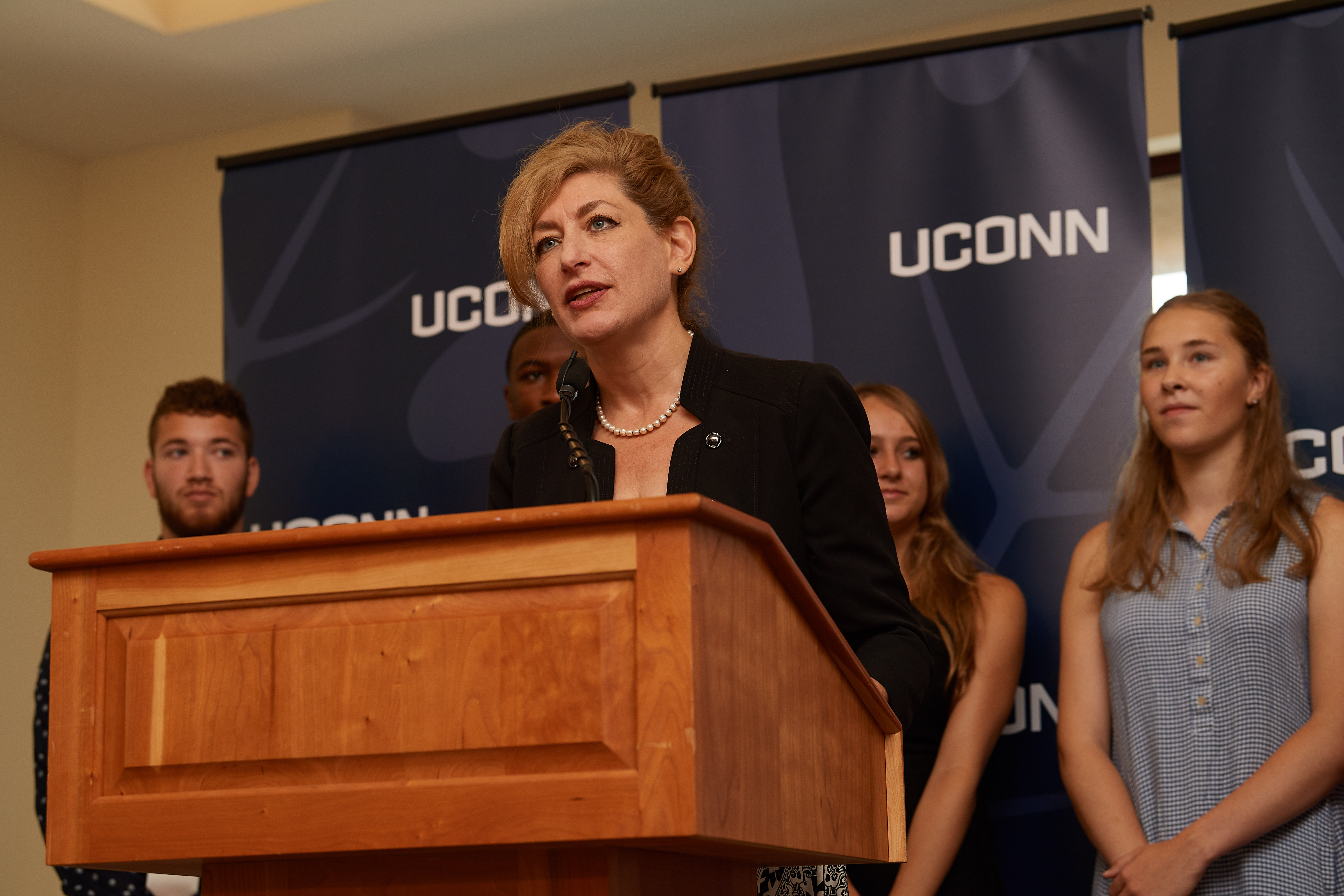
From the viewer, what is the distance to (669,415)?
5.58ft

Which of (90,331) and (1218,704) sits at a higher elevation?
(90,331)

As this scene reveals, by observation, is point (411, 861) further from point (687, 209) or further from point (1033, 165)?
point (1033, 165)

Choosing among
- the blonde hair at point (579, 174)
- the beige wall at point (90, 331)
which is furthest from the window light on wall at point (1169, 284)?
the blonde hair at point (579, 174)

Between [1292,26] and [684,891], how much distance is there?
2.67 meters

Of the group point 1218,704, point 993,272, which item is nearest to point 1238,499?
point 1218,704

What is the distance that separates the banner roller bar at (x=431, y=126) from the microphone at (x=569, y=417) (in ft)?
6.92

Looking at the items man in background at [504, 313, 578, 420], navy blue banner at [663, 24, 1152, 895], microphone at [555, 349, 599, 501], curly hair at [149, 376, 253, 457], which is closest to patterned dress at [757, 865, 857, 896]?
microphone at [555, 349, 599, 501]

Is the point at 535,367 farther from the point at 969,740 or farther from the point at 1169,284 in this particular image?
the point at 1169,284

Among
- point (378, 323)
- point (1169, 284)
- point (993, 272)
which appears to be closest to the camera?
point (993, 272)

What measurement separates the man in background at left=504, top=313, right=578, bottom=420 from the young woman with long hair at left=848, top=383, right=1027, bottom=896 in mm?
813

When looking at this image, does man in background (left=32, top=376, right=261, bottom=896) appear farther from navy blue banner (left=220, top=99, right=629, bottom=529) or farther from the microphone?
the microphone

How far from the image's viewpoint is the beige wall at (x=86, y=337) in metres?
5.26

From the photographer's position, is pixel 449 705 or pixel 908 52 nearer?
pixel 449 705

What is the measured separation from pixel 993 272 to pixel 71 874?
2744 mm
